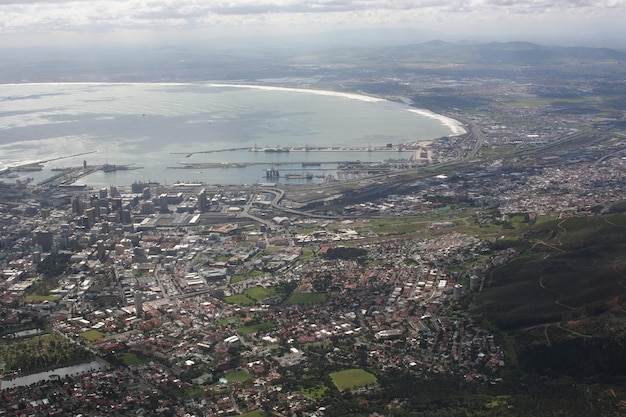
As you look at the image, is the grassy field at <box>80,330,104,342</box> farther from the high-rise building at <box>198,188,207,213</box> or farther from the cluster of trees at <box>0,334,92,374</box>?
the high-rise building at <box>198,188,207,213</box>

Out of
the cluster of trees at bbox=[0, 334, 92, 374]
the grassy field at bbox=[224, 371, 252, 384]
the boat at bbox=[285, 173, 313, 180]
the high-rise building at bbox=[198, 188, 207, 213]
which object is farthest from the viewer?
the boat at bbox=[285, 173, 313, 180]

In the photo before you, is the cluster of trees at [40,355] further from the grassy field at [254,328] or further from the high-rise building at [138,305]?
the grassy field at [254,328]

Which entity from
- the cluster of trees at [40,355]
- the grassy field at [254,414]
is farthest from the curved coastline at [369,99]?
the grassy field at [254,414]

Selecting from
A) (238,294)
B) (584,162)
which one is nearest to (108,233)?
(238,294)

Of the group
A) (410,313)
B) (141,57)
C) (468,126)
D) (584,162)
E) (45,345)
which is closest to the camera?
(45,345)

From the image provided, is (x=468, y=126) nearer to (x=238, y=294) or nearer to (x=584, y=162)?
(x=584, y=162)

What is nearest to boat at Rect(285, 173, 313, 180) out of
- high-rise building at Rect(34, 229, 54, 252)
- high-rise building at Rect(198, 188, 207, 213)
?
high-rise building at Rect(198, 188, 207, 213)
